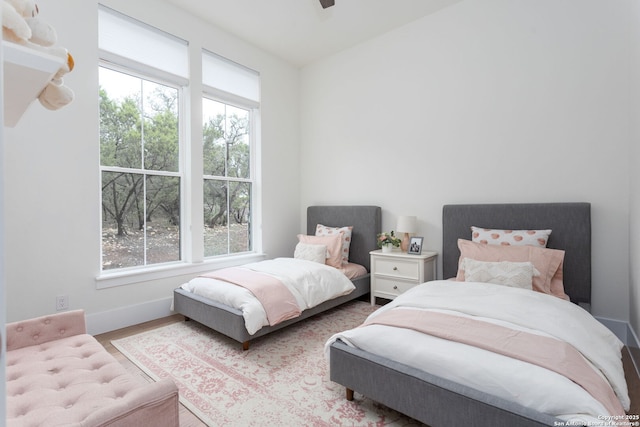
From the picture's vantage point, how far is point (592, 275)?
9.27ft

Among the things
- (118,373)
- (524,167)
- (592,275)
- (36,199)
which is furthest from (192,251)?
(592,275)

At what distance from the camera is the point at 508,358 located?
150 centimetres

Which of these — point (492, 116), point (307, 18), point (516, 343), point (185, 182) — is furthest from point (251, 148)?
point (516, 343)

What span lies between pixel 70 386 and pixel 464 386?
1.79 m

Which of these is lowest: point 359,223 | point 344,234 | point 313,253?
point 313,253

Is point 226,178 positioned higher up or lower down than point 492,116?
lower down

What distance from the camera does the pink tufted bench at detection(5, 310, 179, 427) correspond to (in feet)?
3.90

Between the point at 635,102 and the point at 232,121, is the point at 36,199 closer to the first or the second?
the point at 232,121

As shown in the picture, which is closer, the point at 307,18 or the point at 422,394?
the point at 422,394

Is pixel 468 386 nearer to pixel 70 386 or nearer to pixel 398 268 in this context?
pixel 70 386

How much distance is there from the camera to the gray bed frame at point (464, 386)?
138cm

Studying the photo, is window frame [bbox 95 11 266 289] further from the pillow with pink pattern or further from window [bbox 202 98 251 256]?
the pillow with pink pattern

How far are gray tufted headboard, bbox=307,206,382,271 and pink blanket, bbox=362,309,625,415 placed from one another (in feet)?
6.78

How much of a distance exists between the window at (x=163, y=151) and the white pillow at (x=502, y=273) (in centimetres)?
289
